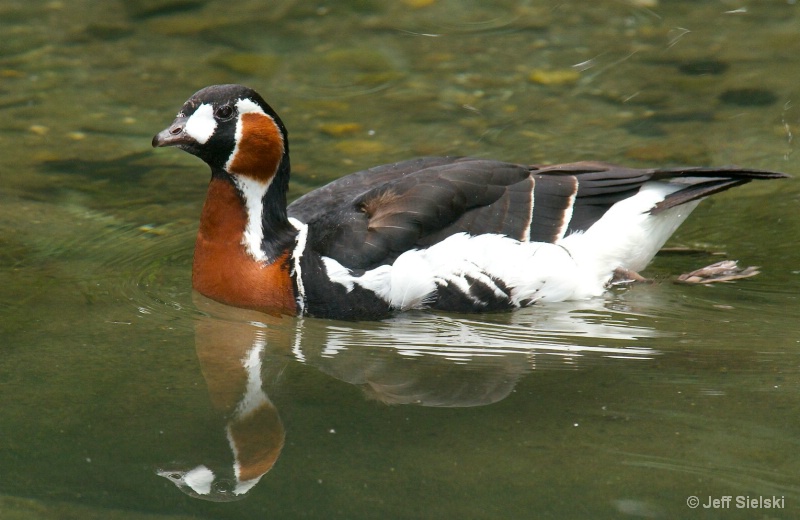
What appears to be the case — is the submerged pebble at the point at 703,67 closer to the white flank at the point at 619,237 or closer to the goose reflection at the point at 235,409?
the white flank at the point at 619,237

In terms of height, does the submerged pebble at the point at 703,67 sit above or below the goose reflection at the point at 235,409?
above

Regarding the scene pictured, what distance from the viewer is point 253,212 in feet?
22.7

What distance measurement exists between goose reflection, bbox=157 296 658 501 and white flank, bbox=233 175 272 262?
39 centimetres

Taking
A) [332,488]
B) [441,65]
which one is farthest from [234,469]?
[441,65]

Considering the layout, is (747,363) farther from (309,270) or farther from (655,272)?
(309,270)

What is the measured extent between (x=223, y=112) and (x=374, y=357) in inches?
69.0

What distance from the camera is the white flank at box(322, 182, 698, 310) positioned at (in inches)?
263

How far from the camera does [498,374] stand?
5.83 m

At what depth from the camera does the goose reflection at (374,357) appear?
205 inches

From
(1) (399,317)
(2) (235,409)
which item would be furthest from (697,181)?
(2) (235,409)

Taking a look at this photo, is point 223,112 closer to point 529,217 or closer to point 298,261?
point 298,261

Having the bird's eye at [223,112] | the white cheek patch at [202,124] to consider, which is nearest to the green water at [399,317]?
the white cheek patch at [202,124]

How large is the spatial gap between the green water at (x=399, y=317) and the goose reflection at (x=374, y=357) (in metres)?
0.02

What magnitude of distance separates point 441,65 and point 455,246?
4.49 metres
